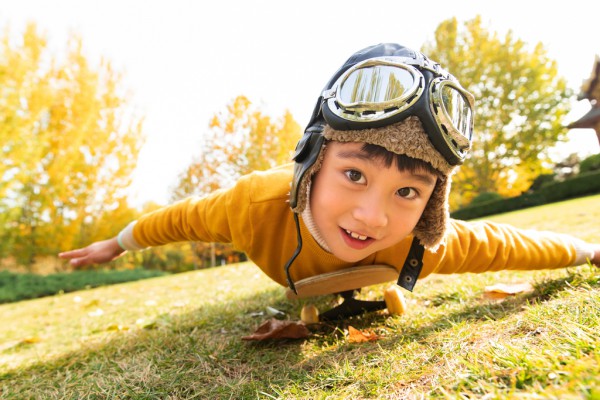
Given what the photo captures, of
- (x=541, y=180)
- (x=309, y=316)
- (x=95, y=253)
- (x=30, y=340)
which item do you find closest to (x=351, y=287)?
(x=309, y=316)

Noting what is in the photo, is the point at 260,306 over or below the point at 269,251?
below

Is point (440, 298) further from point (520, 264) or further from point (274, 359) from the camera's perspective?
point (274, 359)

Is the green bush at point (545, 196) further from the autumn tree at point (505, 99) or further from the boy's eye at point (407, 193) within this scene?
the boy's eye at point (407, 193)

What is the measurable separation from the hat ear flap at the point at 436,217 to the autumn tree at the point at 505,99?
20901 mm

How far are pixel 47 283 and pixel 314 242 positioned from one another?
882 centimetres

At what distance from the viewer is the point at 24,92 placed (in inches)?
378

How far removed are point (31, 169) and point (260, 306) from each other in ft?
34.1

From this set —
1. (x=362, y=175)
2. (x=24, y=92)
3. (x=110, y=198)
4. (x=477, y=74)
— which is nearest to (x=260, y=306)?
(x=362, y=175)

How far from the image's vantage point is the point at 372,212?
1.50 m

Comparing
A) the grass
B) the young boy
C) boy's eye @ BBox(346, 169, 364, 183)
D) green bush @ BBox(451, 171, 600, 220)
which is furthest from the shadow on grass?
green bush @ BBox(451, 171, 600, 220)

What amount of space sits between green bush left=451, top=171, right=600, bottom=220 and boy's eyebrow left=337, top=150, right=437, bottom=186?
1692 centimetres

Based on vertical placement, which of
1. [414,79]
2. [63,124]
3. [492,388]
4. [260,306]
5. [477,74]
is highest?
[477,74]

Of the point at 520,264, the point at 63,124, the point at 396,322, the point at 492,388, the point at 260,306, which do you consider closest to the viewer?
the point at 492,388

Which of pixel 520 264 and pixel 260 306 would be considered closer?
pixel 520 264
